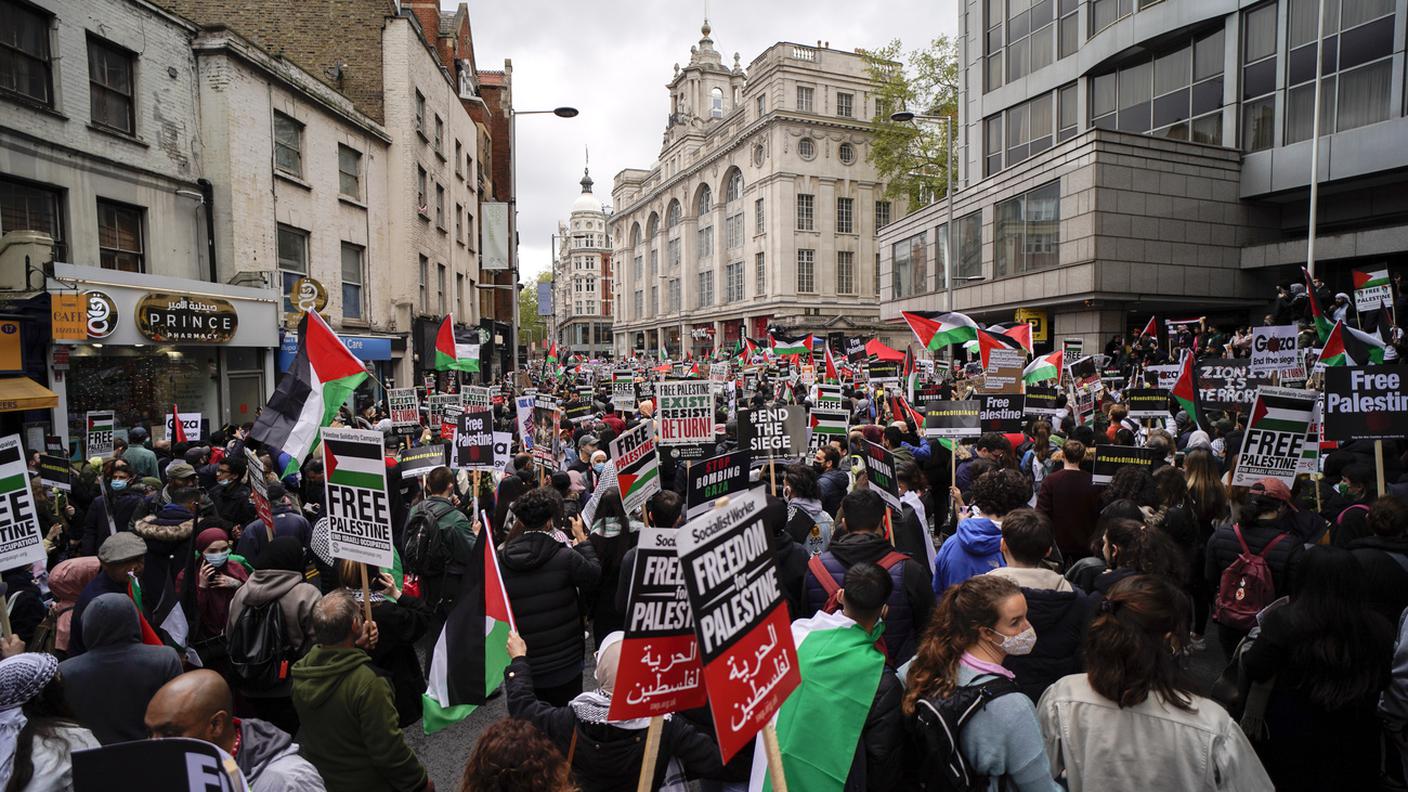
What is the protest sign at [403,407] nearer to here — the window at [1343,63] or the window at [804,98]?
the window at [1343,63]

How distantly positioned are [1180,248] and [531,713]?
2929 centimetres

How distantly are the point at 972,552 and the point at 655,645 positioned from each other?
9.09ft

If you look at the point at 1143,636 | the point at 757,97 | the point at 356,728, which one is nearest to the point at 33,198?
the point at 356,728

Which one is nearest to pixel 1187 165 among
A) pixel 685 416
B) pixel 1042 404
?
pixel 1042 404

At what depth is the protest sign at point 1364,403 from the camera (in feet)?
19.8

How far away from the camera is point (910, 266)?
120 ft

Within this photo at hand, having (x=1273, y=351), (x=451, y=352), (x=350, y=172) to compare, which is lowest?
(x=1273, y=351)

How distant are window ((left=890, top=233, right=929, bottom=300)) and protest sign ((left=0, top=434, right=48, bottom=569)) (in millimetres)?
34009

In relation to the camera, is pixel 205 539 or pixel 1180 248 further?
pixel 1180 248

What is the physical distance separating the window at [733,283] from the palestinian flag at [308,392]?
189ft

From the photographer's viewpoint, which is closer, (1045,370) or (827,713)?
(827,713)

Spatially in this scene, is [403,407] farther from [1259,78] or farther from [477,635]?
[1259,78]

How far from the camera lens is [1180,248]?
85.0 feet

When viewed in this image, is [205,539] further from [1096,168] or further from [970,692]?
[1096,168]
